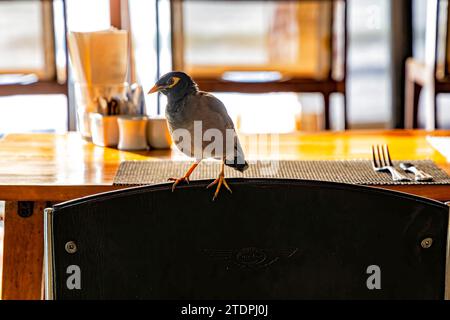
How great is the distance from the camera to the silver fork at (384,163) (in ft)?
5.80

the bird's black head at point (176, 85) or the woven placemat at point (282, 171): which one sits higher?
the bird's black head at point (176, 85)

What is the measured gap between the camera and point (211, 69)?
13.1 feet

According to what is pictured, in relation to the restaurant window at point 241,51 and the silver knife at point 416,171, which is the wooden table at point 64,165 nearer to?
the silver knife at point 416,171

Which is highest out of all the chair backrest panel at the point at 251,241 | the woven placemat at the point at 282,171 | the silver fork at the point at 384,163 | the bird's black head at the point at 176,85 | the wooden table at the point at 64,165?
the bird's black head at the point at 176,85

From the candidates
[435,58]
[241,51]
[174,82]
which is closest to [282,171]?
[174,82]

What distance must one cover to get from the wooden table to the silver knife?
4 centimetres

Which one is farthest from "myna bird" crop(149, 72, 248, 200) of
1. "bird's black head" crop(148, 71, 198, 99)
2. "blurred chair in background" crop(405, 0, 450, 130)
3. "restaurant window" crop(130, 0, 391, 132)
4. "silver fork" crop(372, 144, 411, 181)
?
"blurred chair in background" crop(405, 0, 450, 130)

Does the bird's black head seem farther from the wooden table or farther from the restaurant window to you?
the restaurant window

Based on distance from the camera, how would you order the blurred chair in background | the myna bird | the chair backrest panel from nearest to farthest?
the chair backrest panel → the myna bird → the blurred chair in background

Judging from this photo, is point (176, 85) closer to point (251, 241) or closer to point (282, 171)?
point (282, 171)

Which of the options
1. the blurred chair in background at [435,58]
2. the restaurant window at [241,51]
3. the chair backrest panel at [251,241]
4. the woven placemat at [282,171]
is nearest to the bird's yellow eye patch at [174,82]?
the woven placemat at [282,171]

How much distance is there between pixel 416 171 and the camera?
5.92ft

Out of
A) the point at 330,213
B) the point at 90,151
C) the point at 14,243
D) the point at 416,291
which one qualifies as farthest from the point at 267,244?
the point at 90,151

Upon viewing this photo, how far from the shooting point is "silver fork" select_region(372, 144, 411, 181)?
1.77m
